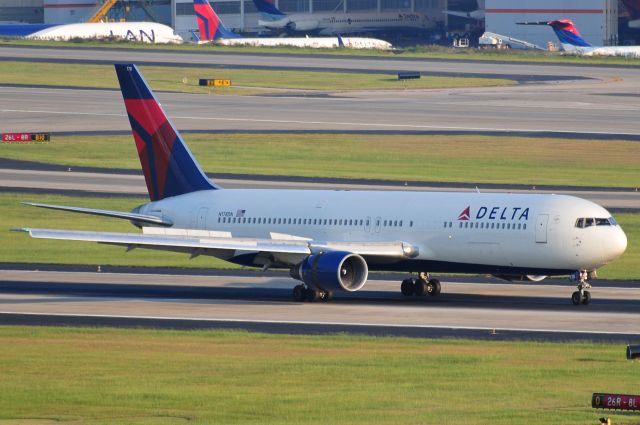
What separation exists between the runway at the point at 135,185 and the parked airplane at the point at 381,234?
977 inches

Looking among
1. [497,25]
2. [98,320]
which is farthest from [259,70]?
[98,320]

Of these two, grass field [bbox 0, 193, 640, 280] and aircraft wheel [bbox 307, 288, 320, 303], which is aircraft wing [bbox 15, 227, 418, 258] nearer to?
aircraft wheel [bbox 307, 288, 320, 303]

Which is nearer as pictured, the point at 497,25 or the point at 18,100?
the point at 18,100

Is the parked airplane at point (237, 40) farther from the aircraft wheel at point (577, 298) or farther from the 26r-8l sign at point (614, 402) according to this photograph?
the 26r-8l sign at point (614, 402)

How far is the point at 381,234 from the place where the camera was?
51750mm

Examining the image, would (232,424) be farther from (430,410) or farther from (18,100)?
(18,100)

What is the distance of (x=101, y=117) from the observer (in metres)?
113

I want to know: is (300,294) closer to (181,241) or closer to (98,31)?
(181,241)

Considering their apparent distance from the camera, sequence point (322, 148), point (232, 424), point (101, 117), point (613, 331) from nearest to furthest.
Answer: point (232, 424)
point (613, 331)
point (322, 148)
point (101, 117)

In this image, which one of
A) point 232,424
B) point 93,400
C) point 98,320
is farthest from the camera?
point 98,320

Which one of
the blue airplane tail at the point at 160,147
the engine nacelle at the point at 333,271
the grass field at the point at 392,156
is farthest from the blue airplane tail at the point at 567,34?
the engine nacelle at the point at 333,271

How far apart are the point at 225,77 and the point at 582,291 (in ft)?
303

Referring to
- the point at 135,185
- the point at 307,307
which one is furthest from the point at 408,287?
the point at 135,185

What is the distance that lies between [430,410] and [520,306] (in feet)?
64.0
